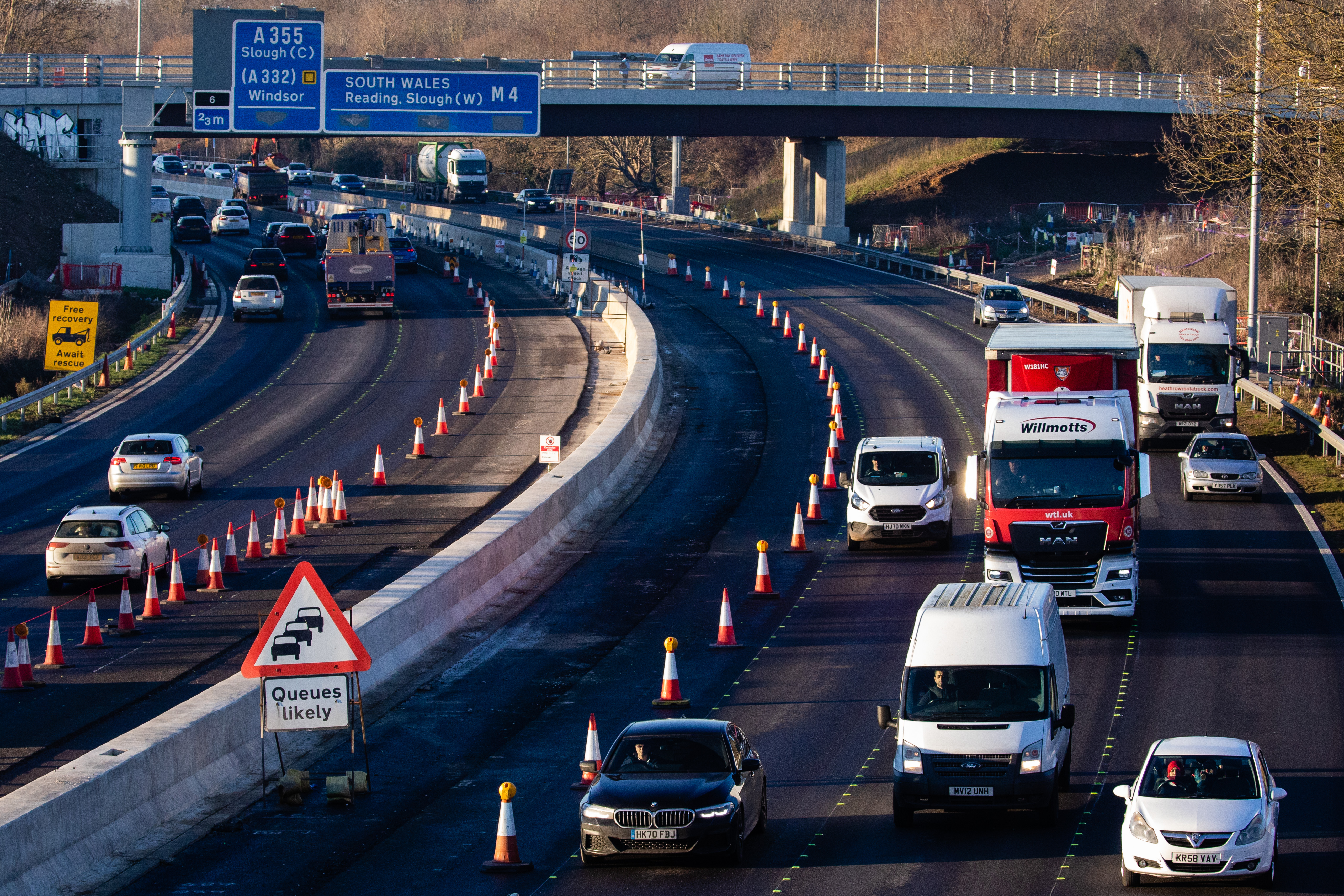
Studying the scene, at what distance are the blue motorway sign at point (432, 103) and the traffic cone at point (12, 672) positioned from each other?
41910 mm

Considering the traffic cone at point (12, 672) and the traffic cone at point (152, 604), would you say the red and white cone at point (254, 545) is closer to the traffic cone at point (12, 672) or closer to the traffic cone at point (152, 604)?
the traffic cone at point (152, 604)

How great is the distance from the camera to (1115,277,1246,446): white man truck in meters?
36.6

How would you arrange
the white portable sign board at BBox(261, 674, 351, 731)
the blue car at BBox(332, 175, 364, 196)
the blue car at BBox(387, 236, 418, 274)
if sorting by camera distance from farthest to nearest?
the blue car at BBox(332, 175, 364, 196) → the blue car at BBox(387, 236, 418, 274) → the white portable sign board at BBox(261, 674, 351, 731)

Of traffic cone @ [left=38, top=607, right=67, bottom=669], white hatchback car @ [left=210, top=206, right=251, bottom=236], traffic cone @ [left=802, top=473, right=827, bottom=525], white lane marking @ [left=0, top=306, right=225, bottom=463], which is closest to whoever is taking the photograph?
traffic cone @ [left=38, top=607, right=67, bottom=669]

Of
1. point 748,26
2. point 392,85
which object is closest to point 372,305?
point 392,85

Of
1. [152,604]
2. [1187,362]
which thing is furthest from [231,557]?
[1187,362]

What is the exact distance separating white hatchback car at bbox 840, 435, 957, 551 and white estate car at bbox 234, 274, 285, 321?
1344 inches

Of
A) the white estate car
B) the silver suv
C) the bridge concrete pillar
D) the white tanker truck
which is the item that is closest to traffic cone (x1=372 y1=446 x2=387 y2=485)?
the silver suv

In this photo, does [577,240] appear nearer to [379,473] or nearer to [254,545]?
[379,473]

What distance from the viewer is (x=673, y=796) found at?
44.1 feet

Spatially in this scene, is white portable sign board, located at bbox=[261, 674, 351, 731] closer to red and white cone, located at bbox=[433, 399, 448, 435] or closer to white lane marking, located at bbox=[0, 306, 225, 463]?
red and white cone, located at bbox=[433, 399, 448, 435]

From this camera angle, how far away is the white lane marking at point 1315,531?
25406 mm

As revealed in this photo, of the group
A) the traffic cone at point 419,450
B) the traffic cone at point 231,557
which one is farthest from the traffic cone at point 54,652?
the traffic cone at point 419,450

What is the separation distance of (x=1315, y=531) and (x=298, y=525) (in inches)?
711
